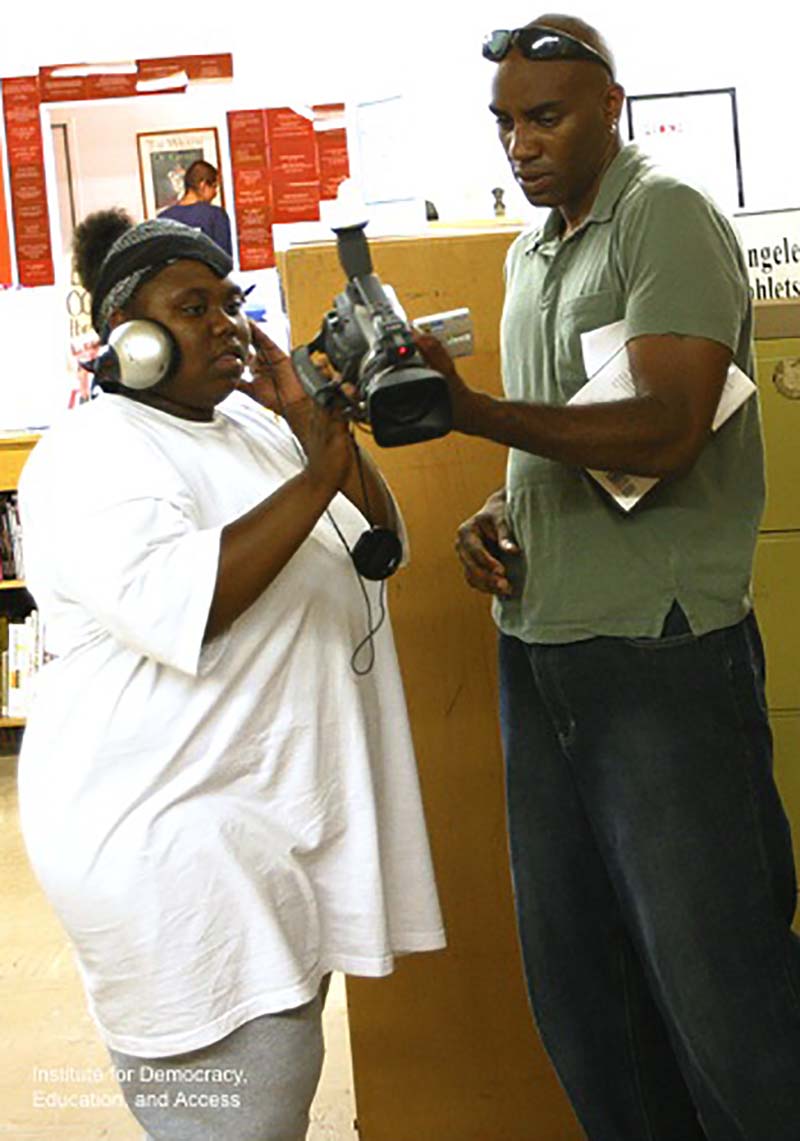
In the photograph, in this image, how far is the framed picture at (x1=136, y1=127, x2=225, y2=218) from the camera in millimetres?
5398

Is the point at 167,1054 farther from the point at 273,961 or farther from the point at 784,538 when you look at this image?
the point at 784,538

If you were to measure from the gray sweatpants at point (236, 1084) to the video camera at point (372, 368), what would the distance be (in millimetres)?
591

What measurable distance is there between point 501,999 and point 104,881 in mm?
907

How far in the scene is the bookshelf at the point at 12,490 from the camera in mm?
5070

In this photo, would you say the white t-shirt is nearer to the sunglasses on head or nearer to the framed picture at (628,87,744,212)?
the sunglasses on head

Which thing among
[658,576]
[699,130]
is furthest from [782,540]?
[699,130]

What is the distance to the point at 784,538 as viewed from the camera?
7.23ft

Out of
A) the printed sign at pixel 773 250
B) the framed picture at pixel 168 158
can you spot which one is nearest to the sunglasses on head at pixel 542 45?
the printed sign at pixel 773 250

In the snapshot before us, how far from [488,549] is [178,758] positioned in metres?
0.44

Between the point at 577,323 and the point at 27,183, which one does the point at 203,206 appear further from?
the point at 577,323

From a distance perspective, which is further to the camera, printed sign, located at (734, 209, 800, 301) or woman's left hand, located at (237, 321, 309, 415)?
printed sign, located at (734, 209, 800, 301)

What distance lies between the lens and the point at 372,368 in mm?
1418

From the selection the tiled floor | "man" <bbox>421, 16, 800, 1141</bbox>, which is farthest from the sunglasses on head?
the tiled floor

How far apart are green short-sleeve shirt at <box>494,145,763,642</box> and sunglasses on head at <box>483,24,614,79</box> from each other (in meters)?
0.12
